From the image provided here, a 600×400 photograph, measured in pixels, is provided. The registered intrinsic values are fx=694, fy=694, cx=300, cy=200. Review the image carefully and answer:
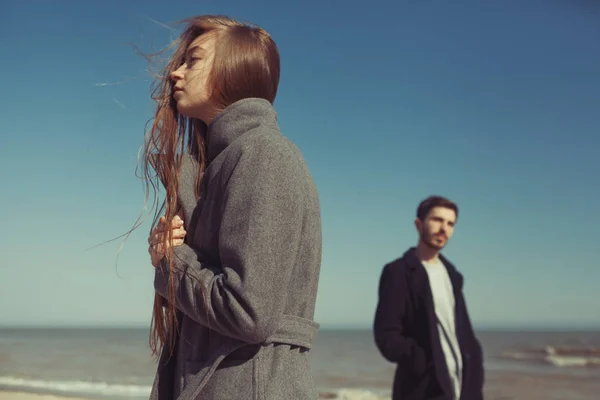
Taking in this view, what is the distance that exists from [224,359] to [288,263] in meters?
0.24

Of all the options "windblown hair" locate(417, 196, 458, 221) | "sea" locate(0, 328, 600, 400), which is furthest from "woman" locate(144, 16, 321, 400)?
"sea" locate(0, 328, 600, 400)

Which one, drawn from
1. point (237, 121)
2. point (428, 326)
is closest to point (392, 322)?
point (428, 326)

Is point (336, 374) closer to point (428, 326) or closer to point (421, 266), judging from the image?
point (421, 266)

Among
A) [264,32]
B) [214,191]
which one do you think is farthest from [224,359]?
[264,32]

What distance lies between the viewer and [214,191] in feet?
5.08

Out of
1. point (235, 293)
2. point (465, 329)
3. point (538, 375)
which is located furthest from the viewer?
point (538, 375)

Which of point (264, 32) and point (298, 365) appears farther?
point (264, 32)

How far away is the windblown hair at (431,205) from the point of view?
207 inches

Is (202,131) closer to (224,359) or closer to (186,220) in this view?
(186,220)

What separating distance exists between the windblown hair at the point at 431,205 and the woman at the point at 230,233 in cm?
368

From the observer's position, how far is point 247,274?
1393 millimetres

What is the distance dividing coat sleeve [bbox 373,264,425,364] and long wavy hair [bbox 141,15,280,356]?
3105mm

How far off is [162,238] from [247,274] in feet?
0.87

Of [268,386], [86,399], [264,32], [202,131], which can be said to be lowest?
[86,399]
